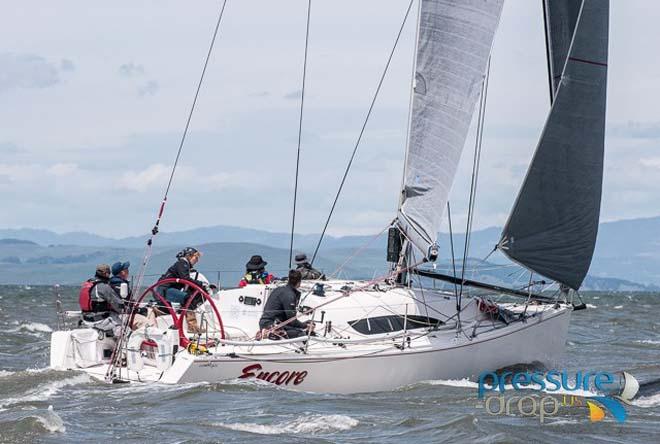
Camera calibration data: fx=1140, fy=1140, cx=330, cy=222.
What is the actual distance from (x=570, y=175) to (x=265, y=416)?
5559 mm

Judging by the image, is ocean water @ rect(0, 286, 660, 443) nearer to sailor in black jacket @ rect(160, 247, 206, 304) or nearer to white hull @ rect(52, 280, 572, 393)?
white hull @ rect(52, 280, 572, 393)

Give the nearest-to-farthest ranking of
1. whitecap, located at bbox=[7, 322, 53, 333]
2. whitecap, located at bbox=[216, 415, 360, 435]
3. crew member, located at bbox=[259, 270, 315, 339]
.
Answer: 1. whitecap, located at bbox=[216, 415, 360, 435]
2. crew member, located at bbox=[259, 270, 315, 339]
3. whitecap, located at bbox=[7, 322, 53, 333]

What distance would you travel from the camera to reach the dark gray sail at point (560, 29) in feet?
50.7

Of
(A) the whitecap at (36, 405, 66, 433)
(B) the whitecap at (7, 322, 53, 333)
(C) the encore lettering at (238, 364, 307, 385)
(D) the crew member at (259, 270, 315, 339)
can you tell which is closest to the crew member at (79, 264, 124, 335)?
(D) the crew member at (259, 270, 315, 339)

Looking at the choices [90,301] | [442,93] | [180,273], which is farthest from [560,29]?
[90,301]

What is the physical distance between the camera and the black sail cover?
1382 cm

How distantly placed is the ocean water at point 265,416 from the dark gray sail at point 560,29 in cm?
459

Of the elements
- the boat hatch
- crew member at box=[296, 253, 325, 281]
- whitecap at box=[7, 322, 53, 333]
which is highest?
crew member at box=[296, 253, 325, 281]

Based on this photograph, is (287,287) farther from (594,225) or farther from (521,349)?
(594,225)

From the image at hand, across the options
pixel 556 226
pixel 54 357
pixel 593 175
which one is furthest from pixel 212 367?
pixel 593 175

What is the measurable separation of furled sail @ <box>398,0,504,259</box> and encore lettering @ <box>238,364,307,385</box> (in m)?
2.42

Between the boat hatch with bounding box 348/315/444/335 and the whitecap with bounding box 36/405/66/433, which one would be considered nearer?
the whitecap with bounding box 36/405/66/433

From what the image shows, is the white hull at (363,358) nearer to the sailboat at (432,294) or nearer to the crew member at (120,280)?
the sailboat at (432,294)

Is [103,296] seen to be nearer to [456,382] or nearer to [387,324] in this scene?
[387,324]
